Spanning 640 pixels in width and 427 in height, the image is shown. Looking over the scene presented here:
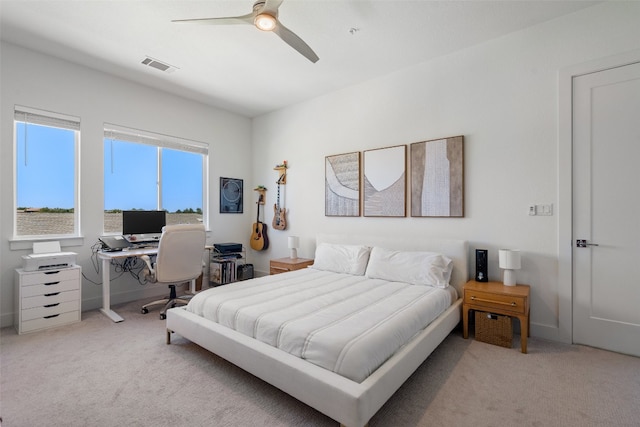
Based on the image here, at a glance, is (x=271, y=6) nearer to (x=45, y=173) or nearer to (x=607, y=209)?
(x=607, y=209)

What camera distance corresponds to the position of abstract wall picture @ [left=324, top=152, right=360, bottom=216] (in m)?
4.14

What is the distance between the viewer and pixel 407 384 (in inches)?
81.4

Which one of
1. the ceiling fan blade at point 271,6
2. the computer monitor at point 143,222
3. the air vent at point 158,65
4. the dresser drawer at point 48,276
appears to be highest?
the air vent at point 158,65

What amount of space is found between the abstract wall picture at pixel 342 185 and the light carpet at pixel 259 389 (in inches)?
84.2

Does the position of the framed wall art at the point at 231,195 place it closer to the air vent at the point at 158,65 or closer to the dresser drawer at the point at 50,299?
the air vent at the point at 158,65

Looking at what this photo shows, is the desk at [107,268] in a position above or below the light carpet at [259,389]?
above

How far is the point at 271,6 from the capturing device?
2.12 m

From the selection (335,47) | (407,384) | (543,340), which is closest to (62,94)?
(335,47)

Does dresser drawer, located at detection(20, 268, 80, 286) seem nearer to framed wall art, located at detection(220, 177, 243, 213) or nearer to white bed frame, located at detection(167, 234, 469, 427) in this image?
white bed frame, located at detection(167, 234, 469, 427)

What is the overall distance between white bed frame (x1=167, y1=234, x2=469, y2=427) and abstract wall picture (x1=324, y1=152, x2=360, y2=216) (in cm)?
192

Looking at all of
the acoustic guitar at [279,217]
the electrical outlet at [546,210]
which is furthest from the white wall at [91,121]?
the electrical outlet at [546,210]

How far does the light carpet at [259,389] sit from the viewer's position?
67.9 inches

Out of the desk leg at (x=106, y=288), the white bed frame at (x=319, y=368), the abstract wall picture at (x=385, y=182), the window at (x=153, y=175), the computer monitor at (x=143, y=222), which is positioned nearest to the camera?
the white bed frame at (x=319, y=368)

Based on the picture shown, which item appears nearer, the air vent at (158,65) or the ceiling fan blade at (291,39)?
the ceiling fan blade at (291,39)
